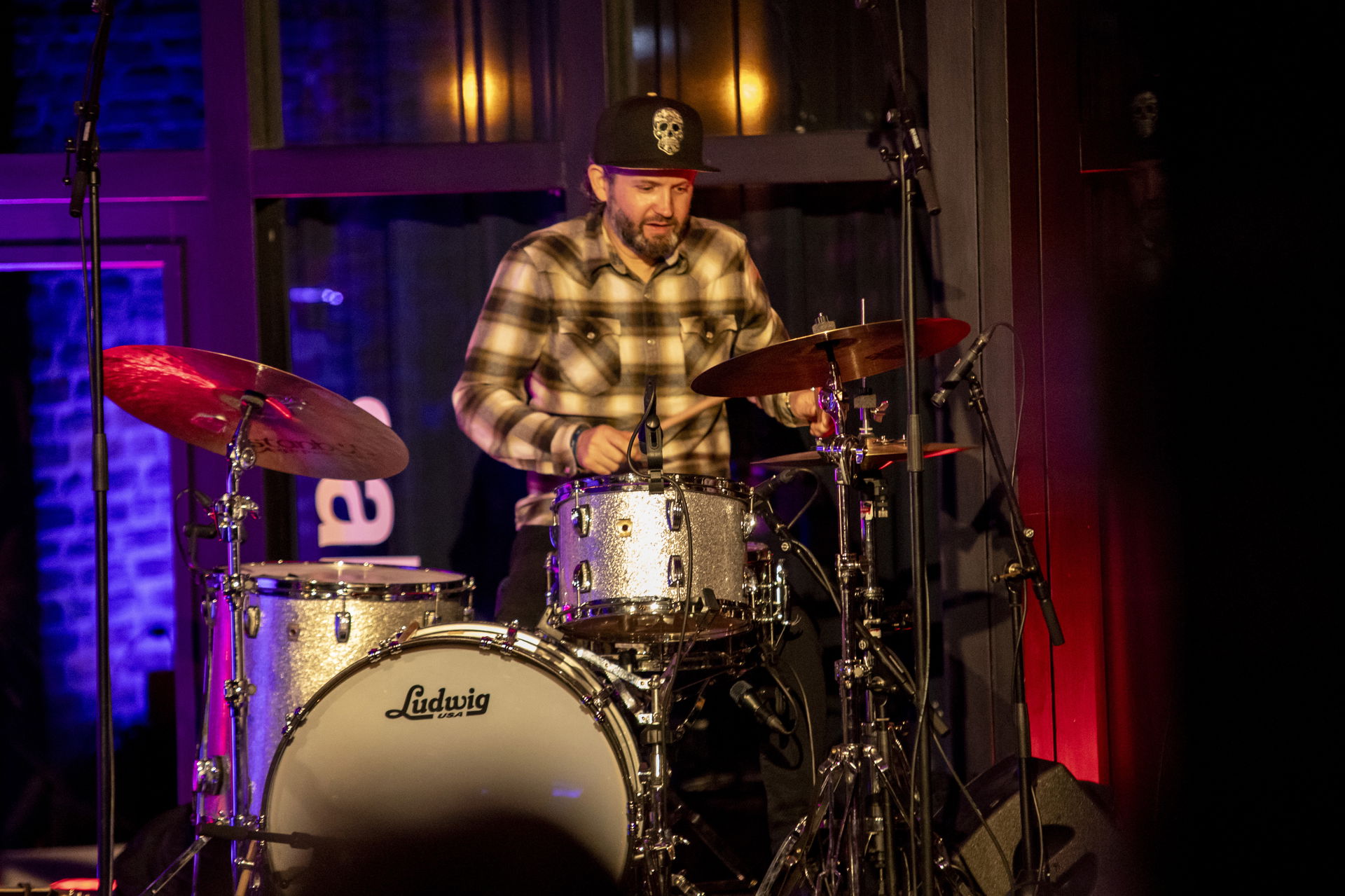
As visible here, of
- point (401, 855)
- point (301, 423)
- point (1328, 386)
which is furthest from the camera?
point (301, 423)

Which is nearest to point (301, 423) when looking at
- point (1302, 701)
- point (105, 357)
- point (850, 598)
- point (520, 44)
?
point (105, 357)

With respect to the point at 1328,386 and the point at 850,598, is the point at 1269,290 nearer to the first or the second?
the point at 1328,386

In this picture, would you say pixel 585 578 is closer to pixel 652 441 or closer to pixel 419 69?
pixel 652 441

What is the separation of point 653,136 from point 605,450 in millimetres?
1039

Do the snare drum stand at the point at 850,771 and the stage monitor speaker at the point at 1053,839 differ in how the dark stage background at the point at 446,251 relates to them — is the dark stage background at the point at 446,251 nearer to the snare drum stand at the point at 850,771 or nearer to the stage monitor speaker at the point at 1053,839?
the stage monitor speaker at the point at 1053,839

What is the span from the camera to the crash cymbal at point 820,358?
8.45ft

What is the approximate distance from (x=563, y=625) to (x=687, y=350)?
46.1 inches

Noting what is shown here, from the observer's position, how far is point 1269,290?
38.6 inches

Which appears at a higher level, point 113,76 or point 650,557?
point 113,76

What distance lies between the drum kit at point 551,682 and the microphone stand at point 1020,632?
0.27 meters

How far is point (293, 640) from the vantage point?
2.82 metres

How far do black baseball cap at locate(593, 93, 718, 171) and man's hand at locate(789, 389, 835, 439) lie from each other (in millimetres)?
735

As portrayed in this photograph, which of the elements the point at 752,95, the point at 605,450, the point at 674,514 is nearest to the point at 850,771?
the point at 674,514

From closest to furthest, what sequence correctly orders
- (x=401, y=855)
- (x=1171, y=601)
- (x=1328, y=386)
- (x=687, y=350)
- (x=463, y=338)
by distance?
(x=1328, y=386)
(x=1171, y=601)
(x=401, y=855)
(x=687, y=350)
(x=463, y=338)
